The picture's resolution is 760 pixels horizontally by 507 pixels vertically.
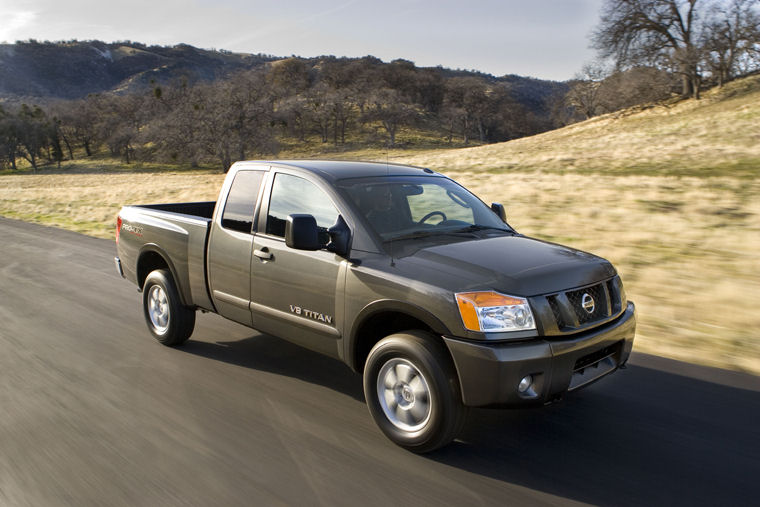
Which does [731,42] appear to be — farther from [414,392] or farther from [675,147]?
[414,392]

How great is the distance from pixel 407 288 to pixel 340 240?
0.66 metres

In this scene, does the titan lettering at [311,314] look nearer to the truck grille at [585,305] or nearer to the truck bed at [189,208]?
the truck grille at [585,305]

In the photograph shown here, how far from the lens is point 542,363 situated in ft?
10.9

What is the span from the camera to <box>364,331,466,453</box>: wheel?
11.2 ft

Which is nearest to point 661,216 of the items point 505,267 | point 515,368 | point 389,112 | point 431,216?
point 431,216

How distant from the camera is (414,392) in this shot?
11.9 ft

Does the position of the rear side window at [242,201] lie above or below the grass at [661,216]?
above

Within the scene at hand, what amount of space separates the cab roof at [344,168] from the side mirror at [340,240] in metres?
0.55

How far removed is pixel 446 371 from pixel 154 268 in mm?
3888

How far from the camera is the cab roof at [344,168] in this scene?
179 inches

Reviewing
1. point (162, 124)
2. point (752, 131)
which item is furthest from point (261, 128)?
point (752, 131)

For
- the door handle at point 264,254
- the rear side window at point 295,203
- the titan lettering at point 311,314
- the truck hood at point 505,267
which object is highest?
the rear side window at point 295,203

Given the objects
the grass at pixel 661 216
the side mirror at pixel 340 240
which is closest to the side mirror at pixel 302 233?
the side mirror at pixel 340 240

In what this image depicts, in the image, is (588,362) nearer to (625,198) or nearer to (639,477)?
(639,477)
